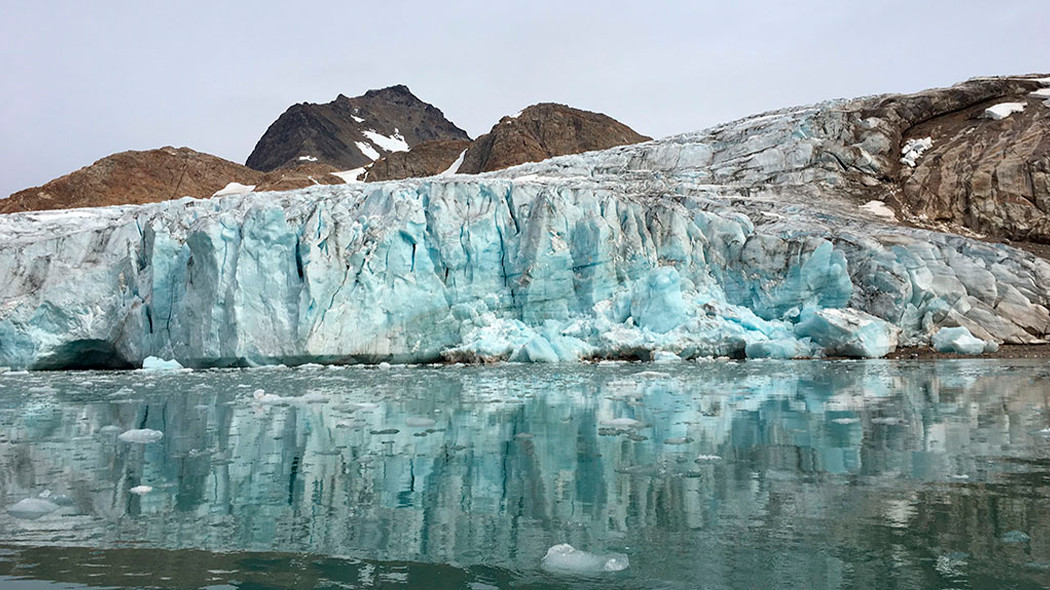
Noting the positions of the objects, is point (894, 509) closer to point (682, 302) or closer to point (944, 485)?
point (944, 485)

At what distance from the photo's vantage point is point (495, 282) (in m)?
18.6

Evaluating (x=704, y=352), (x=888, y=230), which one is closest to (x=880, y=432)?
(x=704, y=352)

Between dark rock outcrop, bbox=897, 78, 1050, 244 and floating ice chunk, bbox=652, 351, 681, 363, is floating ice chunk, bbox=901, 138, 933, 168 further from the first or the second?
floating ice chunk, bbox=652, 351, 681, 363

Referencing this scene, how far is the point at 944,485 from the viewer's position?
4145mm

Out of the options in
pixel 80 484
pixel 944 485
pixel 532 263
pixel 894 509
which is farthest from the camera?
pixel 532 263

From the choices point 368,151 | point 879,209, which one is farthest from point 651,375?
point 368,151

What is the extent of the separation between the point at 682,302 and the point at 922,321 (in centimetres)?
552

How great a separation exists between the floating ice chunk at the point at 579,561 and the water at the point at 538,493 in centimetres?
6

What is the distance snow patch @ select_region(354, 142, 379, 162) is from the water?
8348 cm

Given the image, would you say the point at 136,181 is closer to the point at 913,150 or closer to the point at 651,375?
the point at 913,150

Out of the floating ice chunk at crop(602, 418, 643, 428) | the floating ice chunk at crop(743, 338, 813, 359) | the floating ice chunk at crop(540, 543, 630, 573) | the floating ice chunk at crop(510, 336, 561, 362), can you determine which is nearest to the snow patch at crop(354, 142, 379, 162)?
the floating ice chunk at crop(510, 336, 561, 362)

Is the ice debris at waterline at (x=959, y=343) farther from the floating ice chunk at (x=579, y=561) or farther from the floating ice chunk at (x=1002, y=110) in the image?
the floating ice chunk at (x=579, y=561)

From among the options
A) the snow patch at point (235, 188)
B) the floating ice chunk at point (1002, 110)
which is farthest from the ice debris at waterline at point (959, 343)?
the snow patch at point (235, 188)

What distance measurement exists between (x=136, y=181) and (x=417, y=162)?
22.0 metres
